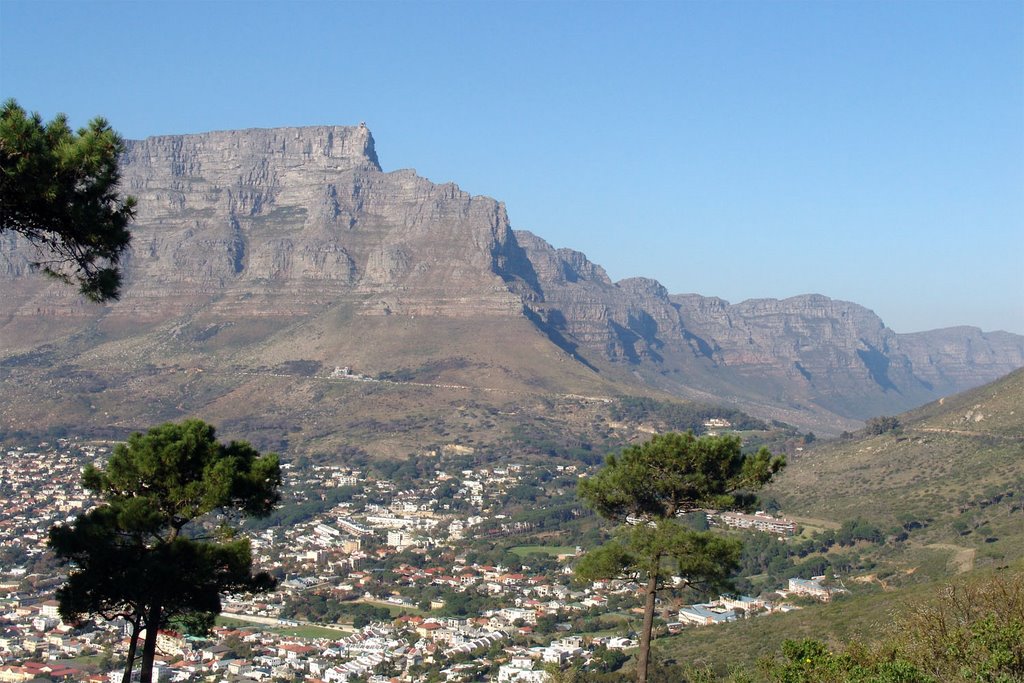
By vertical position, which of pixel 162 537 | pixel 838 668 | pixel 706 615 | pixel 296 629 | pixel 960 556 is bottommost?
pixel 296 629

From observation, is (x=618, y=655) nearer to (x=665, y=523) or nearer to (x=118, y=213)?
(x=665, y=523)

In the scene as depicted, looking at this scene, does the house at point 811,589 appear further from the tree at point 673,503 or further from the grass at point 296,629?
the tree at point 673,503

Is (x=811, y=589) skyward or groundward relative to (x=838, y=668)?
groundward

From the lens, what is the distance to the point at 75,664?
51.7 metres

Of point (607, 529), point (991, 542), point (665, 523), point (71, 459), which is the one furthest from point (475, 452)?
point (665, 523)

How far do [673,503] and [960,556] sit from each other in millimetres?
39996

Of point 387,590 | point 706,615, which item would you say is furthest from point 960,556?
point 387,590

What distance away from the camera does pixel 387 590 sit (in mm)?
78312

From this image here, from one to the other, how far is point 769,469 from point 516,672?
79.0 ft

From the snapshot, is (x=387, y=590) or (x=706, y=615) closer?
(x=706, y=615)

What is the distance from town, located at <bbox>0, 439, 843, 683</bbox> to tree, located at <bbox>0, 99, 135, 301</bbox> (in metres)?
10.1

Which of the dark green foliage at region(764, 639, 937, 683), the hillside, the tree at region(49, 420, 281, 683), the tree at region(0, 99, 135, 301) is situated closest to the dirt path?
the hillside

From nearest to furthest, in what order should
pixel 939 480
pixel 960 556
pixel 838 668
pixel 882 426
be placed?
pixel 838 668
pixel 960 556
pixel 939 480
pixel 882 426

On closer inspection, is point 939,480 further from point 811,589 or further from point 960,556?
point 960,556
